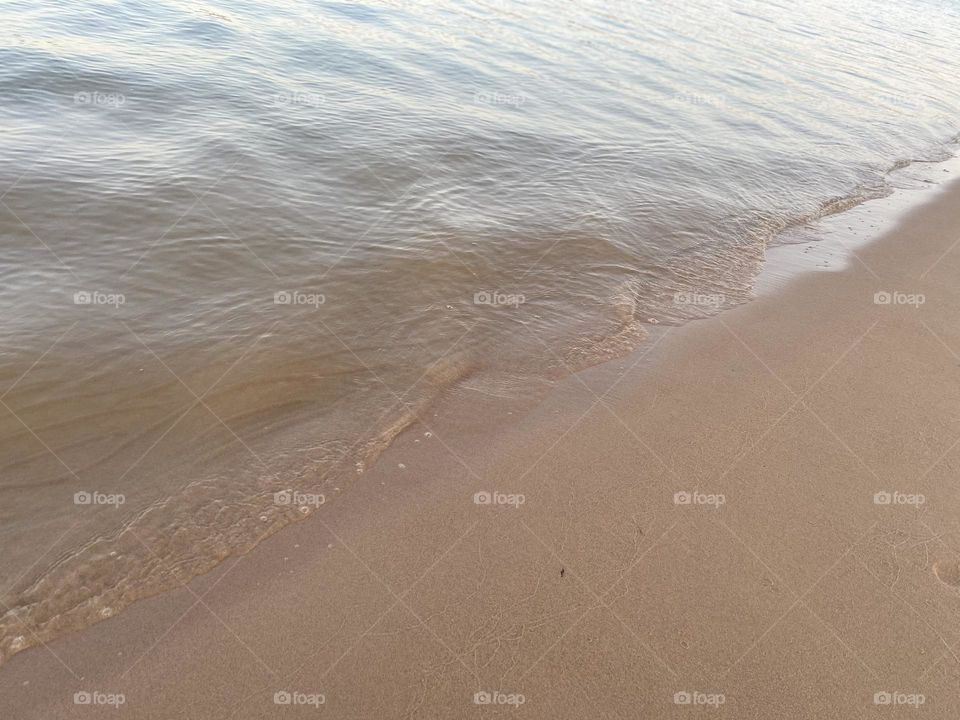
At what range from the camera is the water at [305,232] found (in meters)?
5.48

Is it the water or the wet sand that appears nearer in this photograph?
the wet sand

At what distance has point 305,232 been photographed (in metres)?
9.38

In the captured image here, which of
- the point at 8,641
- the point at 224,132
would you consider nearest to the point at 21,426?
the point at 8,641

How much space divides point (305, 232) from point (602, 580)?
21.7 ft

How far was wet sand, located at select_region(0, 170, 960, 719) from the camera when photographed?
160 inches

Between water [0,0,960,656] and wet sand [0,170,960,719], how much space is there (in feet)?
1.55

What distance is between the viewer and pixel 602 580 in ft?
15.6

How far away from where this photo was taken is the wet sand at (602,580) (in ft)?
13.3

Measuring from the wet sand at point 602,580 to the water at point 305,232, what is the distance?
0.47m

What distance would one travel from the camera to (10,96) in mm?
12367

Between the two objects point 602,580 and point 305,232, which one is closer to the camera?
point 602,580

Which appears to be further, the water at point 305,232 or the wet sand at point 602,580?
the water at point 305,232

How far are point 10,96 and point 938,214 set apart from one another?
16.9m

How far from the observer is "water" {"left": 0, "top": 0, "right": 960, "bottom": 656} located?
5.48m
